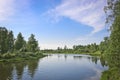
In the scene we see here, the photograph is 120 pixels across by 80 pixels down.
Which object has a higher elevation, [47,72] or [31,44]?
[31,44]

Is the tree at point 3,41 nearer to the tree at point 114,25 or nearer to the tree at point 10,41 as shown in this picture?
the tree at point 10,41

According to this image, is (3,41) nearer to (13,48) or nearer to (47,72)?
(13,48)

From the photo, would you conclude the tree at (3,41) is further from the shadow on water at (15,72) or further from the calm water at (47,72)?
the shadow on water at (15,72)

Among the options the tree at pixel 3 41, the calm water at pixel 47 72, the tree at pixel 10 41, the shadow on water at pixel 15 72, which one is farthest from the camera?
the tree at pixel 10 41

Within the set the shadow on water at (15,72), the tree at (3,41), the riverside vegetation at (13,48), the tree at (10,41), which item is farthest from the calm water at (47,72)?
the tree at (10,41)

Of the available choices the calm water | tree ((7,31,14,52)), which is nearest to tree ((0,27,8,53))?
tree ((7,31,14,52))

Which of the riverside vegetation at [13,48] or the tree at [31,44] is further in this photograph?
the tree at [31,44]

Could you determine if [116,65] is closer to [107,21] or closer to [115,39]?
[115,39]

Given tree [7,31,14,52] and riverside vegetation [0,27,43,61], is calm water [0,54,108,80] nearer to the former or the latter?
riverside vegetation [0,27,43,61]

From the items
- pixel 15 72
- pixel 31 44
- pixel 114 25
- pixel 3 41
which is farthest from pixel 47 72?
pixel 31 44

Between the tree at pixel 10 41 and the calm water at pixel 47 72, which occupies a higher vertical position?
the tree at pixel 10 41

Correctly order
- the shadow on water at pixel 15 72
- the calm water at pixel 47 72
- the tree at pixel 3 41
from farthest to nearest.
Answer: the tree at pixel 3 41
the calm water at pixel 47 72
the shadow on water at pixel 15 72

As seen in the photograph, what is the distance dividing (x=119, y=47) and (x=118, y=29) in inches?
82.6


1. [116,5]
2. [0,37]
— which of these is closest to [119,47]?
[116,5]
